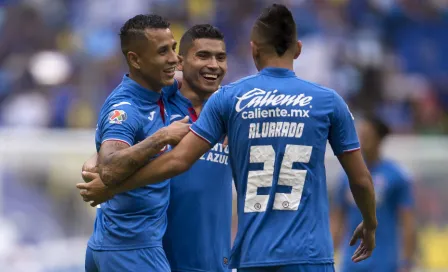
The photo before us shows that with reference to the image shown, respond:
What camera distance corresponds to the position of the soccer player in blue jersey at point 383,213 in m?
9.04

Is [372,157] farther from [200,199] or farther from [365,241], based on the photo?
[365,241]

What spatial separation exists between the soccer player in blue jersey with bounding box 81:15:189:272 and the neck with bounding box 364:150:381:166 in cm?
382

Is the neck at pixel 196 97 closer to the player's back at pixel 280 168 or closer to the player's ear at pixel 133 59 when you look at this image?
the player's ear at pixel 133 59

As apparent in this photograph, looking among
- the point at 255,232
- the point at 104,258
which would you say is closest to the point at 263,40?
the point at 255,232

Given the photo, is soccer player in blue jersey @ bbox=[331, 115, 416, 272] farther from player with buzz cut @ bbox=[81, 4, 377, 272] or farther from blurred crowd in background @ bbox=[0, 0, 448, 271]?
player with buzz cut @ bbox=[81, 4, 377, 272]

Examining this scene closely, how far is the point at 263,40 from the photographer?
509cm

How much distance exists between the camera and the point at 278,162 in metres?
4.92

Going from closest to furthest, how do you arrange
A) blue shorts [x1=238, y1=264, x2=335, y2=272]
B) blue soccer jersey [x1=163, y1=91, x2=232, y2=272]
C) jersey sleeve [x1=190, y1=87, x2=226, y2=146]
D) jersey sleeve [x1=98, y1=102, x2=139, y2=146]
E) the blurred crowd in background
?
blue shorts [x1=238, y1=264, x2=335, y2=272] → jersey sleeve [x1=190, y1=87, x2=226, y2=146] → jersey sleeve [x1=98, y1=102, x2=139, y2=146] → blue soccer jersey [x1=163, y1=91, x2=232, y2=272] → the blurred crowd in background

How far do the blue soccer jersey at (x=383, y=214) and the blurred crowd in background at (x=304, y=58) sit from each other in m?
2.88

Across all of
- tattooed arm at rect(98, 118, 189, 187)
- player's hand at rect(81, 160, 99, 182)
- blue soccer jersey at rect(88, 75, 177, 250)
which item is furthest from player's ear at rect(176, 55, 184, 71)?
tattooed arm at rect(98, 118, 189, 187)

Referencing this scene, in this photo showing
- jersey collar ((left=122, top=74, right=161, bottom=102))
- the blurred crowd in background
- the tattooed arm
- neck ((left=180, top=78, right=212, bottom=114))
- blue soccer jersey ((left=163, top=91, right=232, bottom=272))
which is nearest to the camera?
the tattooed arm

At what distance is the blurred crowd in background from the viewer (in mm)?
13234

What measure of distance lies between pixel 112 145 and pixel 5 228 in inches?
247

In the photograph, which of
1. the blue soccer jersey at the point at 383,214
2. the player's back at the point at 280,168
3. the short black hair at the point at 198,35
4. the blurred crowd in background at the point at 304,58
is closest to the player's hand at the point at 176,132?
the player's back at the point at 280,168
